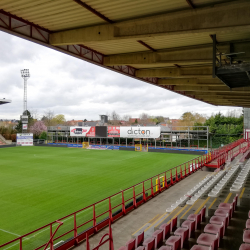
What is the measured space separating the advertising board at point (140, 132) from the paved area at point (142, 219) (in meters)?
26.4

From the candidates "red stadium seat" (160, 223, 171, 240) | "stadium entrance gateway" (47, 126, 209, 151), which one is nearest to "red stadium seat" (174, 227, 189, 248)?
"red stadium seat" (160, 223, 171, 240)

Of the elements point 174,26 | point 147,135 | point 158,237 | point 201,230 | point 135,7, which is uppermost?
point 135,7

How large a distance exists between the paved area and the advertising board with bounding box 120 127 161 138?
26.4 m

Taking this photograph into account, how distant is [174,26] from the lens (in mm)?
8758

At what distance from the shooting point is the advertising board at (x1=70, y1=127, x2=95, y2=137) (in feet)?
156

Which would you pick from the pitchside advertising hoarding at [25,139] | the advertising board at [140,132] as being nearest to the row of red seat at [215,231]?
the advertising board at [140,132]

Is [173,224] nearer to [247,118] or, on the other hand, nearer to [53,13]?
[53,13]

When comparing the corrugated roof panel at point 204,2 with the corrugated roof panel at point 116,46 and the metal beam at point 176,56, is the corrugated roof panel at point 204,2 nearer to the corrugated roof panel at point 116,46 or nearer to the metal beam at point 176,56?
the metal beam at point 176,56

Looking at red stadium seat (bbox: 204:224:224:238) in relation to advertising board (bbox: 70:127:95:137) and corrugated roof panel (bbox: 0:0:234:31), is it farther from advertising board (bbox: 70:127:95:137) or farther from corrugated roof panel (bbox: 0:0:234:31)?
advertising board (bbox: 70:127:95:137)

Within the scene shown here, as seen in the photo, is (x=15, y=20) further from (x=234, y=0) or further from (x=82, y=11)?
(x=234, y=0)

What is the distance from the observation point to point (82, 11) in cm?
894

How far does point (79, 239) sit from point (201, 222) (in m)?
4.44

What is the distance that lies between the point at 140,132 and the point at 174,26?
34.5 meters

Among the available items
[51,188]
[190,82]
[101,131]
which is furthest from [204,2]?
[101,131]
